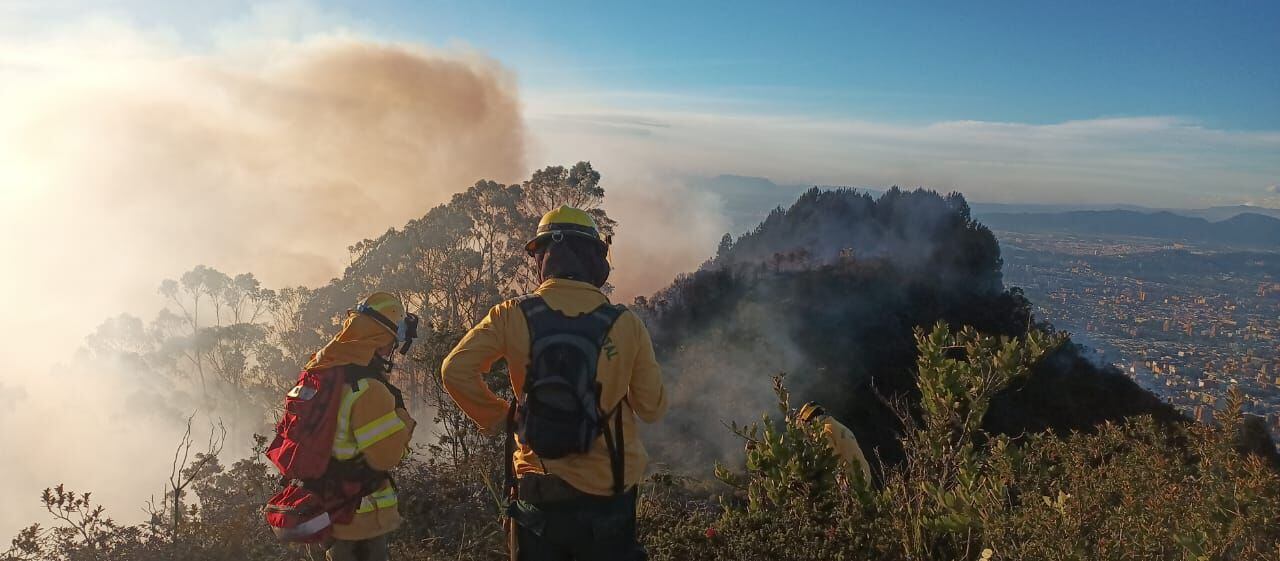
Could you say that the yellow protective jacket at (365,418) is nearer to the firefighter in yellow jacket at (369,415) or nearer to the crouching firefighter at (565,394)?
the firefighter in yellow jacket at (369,415)

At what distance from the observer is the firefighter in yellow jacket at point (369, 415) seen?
3.37 meters

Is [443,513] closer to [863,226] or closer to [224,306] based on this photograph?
[224,306]

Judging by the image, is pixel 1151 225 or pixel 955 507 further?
pixel 1151 225

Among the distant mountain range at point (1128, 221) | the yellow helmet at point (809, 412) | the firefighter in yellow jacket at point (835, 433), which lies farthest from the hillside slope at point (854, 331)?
the distant mountain range at point (1128, 221)

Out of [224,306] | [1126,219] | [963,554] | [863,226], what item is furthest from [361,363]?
[1126,219]

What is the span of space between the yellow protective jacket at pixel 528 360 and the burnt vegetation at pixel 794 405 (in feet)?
4.85

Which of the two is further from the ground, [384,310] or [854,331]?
[384,310]

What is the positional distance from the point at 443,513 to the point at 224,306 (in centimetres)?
3230

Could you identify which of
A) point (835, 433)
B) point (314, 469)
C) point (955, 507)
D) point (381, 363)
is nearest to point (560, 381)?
point (381, 363)

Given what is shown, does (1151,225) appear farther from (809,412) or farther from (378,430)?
(378,430)

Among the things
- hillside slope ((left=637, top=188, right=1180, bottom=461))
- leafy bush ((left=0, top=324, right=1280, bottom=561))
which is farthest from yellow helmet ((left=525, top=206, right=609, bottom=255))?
hillside slope ((left=637, top=188, right=1180, bottom=461))

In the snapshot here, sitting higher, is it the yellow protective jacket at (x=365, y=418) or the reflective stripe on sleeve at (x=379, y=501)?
the yellow protective jacket at (x=365, y=418)

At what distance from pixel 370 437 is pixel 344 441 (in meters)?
0.12

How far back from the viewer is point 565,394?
2.81m
